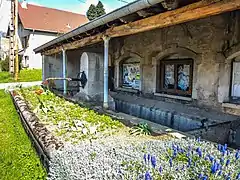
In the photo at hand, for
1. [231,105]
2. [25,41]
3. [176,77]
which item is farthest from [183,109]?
[25,41]

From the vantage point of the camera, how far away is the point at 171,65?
7.16m

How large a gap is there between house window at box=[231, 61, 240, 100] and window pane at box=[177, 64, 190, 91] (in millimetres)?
1351

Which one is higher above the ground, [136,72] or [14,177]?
[136,72]

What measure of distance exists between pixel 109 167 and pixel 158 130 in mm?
1994

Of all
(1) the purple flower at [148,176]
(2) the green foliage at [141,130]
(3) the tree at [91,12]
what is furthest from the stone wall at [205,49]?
(3) the tree at [91,12]

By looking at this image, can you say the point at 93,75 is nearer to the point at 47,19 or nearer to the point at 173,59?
the point at 173,59

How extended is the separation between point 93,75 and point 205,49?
3331 mm

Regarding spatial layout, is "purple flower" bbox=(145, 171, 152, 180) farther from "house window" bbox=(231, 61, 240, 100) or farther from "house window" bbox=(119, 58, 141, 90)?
"house window" bbox=(119, 58, 141, 90)

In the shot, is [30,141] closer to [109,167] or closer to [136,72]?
[109,167]

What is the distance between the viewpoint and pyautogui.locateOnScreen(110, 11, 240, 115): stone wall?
5.32m

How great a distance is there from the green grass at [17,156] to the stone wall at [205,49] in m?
4.28

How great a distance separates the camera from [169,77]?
23.9ft

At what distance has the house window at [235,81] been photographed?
17.6 feet

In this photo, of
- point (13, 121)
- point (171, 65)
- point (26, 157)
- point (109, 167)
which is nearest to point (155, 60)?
point (171, 65)
